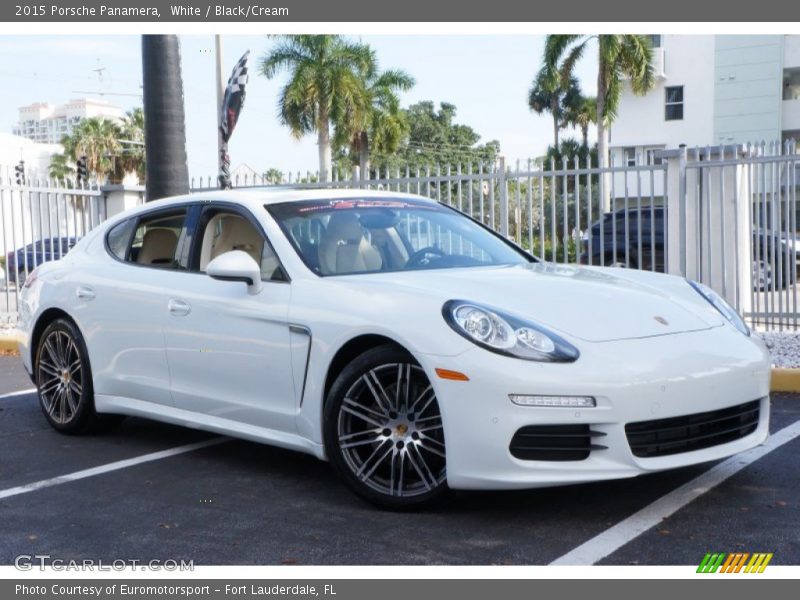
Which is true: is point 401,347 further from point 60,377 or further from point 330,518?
point 60,377

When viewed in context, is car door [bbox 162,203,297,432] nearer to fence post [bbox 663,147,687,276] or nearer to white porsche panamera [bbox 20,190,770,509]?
white porsche panamera [bbox 20,190,770,509]

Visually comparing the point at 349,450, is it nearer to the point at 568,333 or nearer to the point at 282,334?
the point at 282,334

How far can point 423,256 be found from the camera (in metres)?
5.47

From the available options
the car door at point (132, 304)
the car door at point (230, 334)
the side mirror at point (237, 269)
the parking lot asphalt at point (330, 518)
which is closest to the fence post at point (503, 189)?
the car door at point (132, 304)

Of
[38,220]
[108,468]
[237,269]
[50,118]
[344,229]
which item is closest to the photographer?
[237,269]

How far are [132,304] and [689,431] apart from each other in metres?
3.20

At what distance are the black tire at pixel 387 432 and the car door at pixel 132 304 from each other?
4.83ft

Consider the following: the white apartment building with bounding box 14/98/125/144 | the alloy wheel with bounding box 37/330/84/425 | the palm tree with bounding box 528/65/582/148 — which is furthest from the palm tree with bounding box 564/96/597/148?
the white apartment building with bounding box 14/98/125/144

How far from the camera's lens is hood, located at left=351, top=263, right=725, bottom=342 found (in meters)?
4.48

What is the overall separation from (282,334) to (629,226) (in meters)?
7.20

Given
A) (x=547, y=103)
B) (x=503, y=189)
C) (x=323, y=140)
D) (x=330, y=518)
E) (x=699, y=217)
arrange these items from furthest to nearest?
(x=547, y=103), (x=323, y=140), (x=503, y=189), (x=699, y=217), (x=330, y=518)

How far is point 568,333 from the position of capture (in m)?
4.38

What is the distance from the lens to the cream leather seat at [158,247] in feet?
19.8

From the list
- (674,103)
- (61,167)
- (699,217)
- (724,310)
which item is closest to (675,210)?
(699,217)
